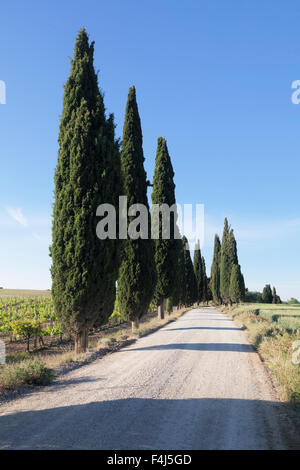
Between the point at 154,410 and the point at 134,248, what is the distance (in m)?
13.7

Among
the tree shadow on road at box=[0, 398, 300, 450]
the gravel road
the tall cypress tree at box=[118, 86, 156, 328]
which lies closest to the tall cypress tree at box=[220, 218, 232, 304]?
the tall cypress tree at box=[118, 86, 156, 328]

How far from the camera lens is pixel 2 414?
560 cm

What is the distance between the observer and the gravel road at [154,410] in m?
4.46

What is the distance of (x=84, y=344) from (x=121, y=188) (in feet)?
20.2

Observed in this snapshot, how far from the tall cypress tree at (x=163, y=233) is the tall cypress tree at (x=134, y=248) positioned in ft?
20.4

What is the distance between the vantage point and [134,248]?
19094 mm

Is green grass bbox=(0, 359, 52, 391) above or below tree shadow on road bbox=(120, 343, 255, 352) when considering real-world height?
above

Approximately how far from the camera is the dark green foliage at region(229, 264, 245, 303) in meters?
48.1

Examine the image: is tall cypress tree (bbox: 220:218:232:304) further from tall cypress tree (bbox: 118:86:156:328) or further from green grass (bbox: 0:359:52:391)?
green grass (bbox: 0:359:52:391)

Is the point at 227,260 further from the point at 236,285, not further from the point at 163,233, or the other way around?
the point at 163,233

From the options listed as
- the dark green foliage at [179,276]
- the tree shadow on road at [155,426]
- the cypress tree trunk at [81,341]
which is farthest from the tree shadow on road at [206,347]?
the dark green foliage at [179,276]

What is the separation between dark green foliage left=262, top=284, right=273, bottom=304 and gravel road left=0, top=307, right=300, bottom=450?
8162cm

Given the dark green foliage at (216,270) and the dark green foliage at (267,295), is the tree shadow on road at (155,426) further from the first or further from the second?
the dark green foliage at (267,295)
